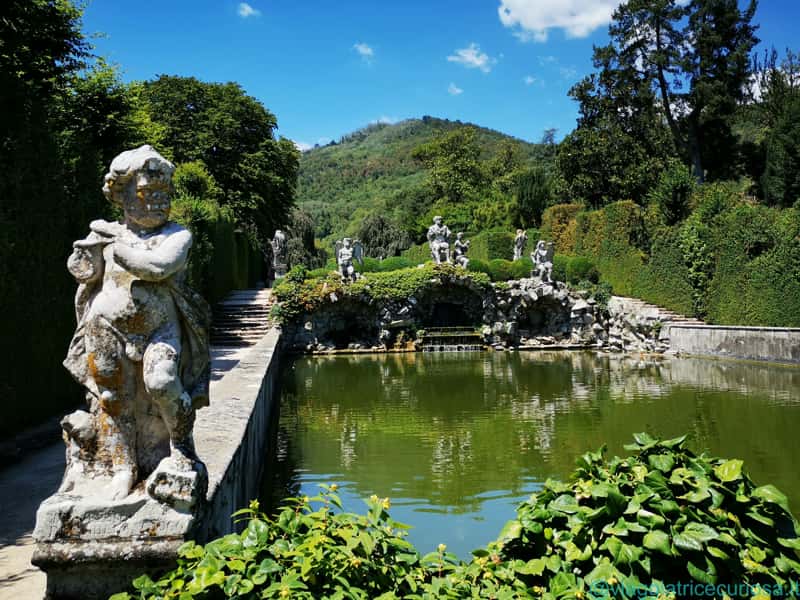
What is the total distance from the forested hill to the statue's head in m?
55.1

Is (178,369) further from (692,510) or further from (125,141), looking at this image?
(125,141)

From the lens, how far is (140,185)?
318cm

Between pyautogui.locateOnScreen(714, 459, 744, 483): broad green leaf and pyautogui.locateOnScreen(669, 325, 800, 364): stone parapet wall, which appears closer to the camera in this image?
pyautogui.locateOnScreen(714, 459, 744, 483): broad green leaf

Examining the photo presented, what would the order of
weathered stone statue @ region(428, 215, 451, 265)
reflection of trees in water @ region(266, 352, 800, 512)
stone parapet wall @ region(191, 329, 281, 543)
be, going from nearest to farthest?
stone parapet wall @ region(191, 329, 281, 543) < reflection of trees in water @ region(266, 352, 800, 512) < weathered stone statue @ region(428, 215, 451, 265)

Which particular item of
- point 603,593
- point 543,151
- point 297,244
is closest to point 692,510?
point 603,593

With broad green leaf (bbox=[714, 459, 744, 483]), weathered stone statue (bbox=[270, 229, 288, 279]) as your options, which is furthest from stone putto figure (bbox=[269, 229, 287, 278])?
broad green leaf (bbox=[714, 459, 744, 483])

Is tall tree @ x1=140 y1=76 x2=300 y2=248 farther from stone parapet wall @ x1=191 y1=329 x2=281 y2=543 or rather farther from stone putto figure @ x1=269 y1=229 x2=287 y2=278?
stone parapet wall @ x1=191 y1=329 x2=281 y2=543

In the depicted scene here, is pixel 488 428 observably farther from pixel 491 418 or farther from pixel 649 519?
pixel 649 519

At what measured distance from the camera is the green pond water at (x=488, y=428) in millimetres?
6805

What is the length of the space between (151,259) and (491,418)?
865 cm

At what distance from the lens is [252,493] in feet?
20.7

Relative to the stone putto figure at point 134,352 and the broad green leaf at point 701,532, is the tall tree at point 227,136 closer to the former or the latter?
the stone putto figure at point 134,352

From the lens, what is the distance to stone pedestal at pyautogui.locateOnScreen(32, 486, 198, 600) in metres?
2.88

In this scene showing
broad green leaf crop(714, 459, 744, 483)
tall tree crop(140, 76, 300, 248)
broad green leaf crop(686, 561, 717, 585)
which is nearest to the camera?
broad green leaf crop(686, 561, 717, 585)
